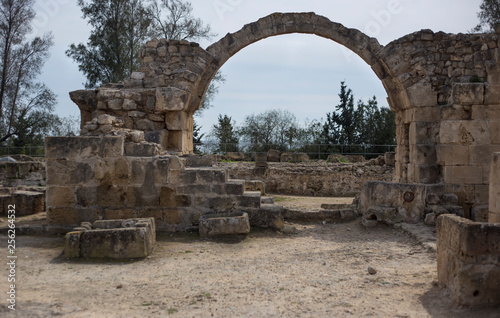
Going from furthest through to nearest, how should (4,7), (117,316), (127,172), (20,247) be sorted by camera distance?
(4,7)
(127,172)
(20,247)
(117,316)

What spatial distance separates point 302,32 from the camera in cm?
898

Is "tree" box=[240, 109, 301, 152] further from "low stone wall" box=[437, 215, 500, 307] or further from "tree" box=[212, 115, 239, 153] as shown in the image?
"low stone wall" box=[437, 215, 500, 307]

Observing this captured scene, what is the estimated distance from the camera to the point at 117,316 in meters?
3.21

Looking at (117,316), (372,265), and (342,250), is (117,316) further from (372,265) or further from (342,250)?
(342,250)

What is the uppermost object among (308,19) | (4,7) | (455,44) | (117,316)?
(4,7)

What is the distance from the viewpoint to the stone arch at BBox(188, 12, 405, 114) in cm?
859

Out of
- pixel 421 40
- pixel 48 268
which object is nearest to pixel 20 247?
pixel 48 268

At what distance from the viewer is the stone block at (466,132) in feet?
23.9

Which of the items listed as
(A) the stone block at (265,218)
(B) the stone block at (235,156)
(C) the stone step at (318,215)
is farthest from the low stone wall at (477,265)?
(B) the stone block at (235,156)

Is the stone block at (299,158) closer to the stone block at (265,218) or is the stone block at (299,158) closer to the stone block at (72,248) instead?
the stone block at (265,218)

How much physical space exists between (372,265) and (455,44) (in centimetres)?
525

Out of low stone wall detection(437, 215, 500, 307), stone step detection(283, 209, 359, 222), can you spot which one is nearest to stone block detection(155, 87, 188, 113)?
stone step detection(283, 209, 359, 222)

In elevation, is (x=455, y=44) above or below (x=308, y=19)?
below

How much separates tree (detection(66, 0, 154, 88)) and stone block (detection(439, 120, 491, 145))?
18241 mm
